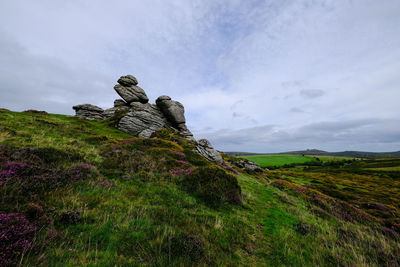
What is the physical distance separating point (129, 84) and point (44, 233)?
51296mm

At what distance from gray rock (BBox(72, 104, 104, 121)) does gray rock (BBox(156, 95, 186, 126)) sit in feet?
58.2

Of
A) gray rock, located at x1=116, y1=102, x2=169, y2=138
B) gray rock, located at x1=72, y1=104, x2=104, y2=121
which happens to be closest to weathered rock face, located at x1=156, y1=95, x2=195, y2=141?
gray rock, located at x1=116, y1=102, x2=169, y2=138

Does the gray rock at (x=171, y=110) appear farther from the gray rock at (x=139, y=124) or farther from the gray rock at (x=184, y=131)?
the gray rock at (x=139, y=124)

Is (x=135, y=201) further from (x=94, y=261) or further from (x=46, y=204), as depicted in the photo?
(x=94, y=261)

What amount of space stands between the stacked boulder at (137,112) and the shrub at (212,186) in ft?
83.8

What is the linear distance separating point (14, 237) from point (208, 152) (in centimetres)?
2536

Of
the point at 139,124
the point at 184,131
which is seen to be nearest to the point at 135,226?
the point at 139,124

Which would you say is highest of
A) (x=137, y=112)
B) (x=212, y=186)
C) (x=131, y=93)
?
(x=131, y=93)

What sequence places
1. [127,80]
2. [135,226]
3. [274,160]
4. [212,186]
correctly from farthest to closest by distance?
[274,160] < [127,80] < [212,186] < [135,226]

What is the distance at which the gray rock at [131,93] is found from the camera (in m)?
45.2

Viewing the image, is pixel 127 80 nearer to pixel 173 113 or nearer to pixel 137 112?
pixel 137 112

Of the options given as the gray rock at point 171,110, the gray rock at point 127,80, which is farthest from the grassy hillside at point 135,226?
the gray rock at point 127,80

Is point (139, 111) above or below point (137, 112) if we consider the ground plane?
above

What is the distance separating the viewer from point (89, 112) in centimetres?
4188
